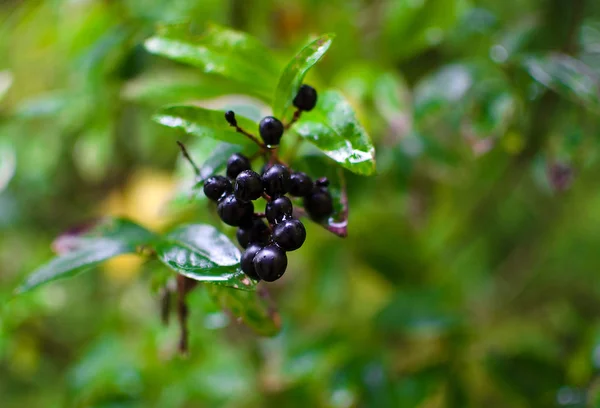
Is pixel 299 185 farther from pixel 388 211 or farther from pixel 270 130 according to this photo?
pixel 388 211

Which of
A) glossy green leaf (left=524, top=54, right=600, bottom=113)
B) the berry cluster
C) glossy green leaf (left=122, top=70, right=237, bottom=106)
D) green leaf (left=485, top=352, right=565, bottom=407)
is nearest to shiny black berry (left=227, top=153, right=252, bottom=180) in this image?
the berry cluster

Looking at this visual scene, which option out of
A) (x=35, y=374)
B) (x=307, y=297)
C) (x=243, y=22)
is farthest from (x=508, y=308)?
(x=35, y=374)

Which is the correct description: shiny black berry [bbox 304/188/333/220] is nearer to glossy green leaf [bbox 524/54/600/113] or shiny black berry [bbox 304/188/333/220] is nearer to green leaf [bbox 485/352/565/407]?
glossy green leaf [bbox 524/54/600/113]

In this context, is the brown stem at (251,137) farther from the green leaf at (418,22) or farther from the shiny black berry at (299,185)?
the green leaf at (418,22)

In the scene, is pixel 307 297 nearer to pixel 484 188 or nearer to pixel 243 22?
pixel 484 188

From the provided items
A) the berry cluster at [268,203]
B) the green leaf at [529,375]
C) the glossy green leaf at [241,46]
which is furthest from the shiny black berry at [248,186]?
the green leaf at [529,375]
